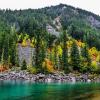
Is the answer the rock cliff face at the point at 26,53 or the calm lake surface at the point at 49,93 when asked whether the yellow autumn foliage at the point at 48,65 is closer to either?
the rock cliff face at the point at 26,53

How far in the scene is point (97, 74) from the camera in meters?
159

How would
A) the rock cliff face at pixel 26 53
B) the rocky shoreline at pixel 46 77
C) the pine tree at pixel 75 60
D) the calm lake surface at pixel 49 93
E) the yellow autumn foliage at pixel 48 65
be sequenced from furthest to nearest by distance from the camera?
the rock cliff face at pixel 26 53
the pine tree at pixel 75 60
the yellow autumn foliage at pixel 48 65
the rocky shoreline at pixel 46 77
the calm lake surface at pixel 49 93

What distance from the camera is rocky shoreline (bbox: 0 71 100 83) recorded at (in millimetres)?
139125

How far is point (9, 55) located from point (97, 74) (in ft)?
143

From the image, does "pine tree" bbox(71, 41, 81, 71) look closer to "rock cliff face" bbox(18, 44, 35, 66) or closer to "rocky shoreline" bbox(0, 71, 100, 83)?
"rocky shoreline" bbox(0, 71, 100, 83)

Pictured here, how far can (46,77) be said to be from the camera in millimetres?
142000

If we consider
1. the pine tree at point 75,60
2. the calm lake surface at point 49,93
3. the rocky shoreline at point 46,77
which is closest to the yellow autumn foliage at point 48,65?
the rocky shoreline at point 46,77

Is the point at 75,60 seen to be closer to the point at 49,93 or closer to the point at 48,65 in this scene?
the point at 48,65

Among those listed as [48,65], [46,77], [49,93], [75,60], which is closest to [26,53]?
[48,65]

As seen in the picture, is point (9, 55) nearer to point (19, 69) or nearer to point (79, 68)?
point (19, 69)

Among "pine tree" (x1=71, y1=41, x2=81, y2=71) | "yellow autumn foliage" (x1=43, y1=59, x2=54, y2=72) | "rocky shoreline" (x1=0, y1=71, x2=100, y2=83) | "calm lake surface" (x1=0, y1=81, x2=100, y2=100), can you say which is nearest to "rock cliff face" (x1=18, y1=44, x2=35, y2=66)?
"yellow autumn foliage" (x1=43, y1=59, x2=54, y2=72)

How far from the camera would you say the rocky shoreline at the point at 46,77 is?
5477 inches

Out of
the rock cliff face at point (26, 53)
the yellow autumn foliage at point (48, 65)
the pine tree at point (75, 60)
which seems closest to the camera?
the yellow autumn foliage at point (48, 65)

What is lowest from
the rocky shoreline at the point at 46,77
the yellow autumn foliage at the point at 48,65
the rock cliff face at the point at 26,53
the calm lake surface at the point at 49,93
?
the calm lake surface at the point at 49,93
